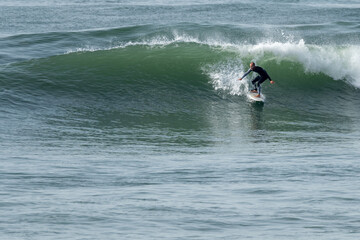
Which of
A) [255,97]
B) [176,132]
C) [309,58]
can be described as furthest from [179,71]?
[176,132]

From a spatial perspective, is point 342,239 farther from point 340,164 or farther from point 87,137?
point 87,137

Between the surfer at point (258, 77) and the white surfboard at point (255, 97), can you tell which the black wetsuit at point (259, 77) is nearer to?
the surfer at point (258, 77)

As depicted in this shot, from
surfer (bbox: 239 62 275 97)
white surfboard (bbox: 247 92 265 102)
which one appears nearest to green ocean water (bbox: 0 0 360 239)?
white surfboard (bbox: 247 92 265 102)

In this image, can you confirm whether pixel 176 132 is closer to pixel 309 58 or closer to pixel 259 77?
pixel 259 77

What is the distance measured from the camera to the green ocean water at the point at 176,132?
Answer: 8031 millimetres

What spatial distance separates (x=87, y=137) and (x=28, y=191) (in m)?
→ 5.21

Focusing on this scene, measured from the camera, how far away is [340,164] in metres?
10.9

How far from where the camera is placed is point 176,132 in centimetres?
1553

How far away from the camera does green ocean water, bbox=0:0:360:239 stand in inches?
316

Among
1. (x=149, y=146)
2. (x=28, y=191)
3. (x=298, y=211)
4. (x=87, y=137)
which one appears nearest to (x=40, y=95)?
(x=87, y=137)

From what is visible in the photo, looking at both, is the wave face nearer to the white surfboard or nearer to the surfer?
the white surfboard

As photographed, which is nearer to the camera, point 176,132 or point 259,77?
point 176,132

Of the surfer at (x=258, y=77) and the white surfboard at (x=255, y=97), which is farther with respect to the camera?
the white surfboard at (x=255, y=97)

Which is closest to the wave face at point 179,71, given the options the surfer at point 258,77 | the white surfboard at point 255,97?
the white surfboard at point 255,97
